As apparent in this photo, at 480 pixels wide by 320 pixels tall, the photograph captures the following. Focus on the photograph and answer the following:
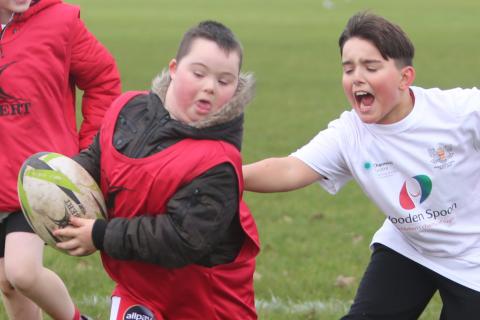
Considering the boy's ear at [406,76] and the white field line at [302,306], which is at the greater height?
the boy's ear at [406,76]

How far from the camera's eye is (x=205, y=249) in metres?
4.34

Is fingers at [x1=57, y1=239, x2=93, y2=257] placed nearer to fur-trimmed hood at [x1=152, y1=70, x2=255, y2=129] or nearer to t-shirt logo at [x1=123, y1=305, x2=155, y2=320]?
t-shirt logo at [x1=123, y1=305, x2=155, y2=320]

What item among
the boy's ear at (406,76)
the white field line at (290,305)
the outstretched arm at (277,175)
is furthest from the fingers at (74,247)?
the white field line at (290,305)

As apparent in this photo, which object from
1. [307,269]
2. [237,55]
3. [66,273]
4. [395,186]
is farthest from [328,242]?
[237,55]

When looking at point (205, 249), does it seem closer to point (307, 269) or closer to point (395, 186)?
point (395, 186)

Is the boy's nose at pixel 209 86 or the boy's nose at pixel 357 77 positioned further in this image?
the boy's nose at pixel 357 77

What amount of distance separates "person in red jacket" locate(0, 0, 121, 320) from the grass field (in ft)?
2.81

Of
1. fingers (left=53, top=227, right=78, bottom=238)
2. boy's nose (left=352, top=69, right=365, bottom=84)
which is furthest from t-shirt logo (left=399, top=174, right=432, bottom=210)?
fingers (left=53, top=227, right=78, bottom=238)

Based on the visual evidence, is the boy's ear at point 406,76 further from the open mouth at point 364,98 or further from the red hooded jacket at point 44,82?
the red hooded jacket at point 44,82

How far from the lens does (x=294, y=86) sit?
60.5ft

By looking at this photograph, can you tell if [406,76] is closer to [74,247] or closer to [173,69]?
[173,69]

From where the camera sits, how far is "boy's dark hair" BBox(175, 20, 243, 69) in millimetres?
4453

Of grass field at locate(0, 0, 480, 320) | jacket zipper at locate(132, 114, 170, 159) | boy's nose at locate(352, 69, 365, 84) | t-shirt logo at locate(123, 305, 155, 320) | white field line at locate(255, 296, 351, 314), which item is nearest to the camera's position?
jacket zipper at locate(132, 114, 170, 159)

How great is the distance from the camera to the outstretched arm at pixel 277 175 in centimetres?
499
